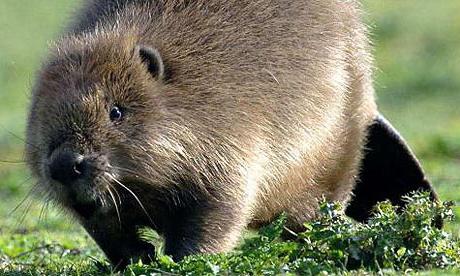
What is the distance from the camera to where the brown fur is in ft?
22.5

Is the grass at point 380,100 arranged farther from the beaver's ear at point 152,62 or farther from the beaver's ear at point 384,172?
the beaver's ear at point 152,62

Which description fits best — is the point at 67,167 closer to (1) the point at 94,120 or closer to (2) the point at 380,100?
(1) the point at 94,120

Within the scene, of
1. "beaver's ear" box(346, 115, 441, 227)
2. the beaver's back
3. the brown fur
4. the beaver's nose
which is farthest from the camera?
"beaver's ear" box(346, 115, 441, 227)

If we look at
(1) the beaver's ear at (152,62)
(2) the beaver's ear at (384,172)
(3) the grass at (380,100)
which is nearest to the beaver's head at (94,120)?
(1) the beaver's ear at (152,62)

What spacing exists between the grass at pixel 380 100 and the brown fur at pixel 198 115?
568mm

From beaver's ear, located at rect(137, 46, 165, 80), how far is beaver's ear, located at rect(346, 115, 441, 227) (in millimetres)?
2419

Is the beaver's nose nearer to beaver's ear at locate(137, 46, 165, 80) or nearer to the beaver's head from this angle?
the beaver's head

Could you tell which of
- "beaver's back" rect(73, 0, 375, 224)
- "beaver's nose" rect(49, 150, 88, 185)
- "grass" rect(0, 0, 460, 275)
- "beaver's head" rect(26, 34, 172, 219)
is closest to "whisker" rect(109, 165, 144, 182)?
"beaver's head" rect(26, 34, 172, 219)

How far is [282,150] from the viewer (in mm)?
7777

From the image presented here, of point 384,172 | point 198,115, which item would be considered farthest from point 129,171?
point 384,172

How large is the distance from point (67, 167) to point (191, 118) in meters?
0.94

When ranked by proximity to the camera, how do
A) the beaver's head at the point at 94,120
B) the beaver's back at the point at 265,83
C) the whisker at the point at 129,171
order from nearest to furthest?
the beaver's head at the point at 94,120 < the whisker at the point at 129,171 < the beaver's back at the point at 265,83

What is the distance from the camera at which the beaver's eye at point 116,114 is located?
683cm

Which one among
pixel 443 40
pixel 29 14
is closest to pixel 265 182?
pixel 443 40
